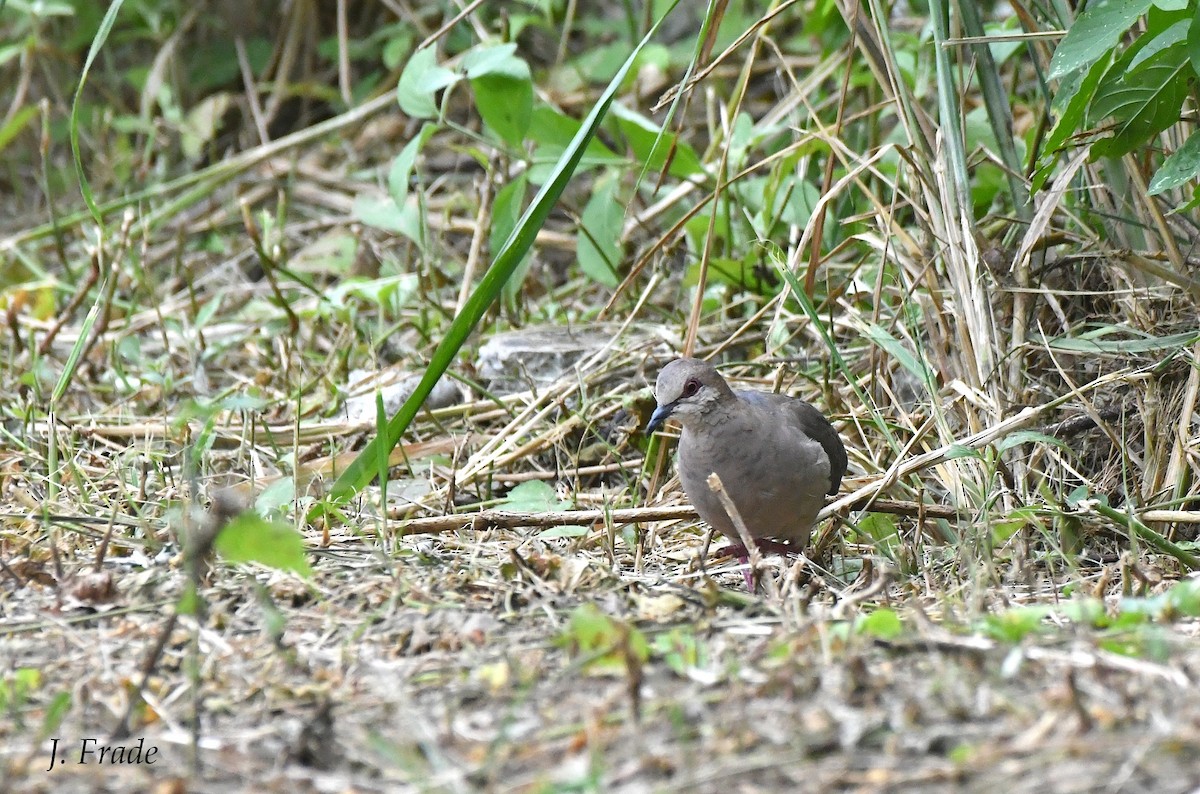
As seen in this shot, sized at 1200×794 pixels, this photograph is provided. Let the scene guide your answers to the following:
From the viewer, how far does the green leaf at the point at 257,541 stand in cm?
245

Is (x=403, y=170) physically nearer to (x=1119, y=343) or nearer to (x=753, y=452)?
(x=753, y=452)

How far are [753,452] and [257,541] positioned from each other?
1.86 meters

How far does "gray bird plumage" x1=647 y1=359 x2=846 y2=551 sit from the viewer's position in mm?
3918

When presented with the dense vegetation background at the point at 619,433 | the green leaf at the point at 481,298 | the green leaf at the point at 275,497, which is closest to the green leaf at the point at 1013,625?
the dense vegetation background at the point at 619,433

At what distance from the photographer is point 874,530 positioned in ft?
13.0

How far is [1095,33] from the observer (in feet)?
10.9

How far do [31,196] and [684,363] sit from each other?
5.80m

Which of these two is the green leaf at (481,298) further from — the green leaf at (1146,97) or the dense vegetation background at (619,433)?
the green leaf at (1146,97)

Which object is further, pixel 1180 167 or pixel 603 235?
pixel 603 235

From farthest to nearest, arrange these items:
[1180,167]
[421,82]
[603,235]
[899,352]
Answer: [603,235] → [421,82] → [899,352] → [1180,167]

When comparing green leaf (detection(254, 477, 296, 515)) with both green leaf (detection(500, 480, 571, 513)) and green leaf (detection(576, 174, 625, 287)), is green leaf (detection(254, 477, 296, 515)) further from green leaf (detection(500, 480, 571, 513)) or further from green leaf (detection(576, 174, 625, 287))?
green leaf (detection(576, 174, 625, 287))

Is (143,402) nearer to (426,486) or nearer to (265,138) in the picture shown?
(426,486)
